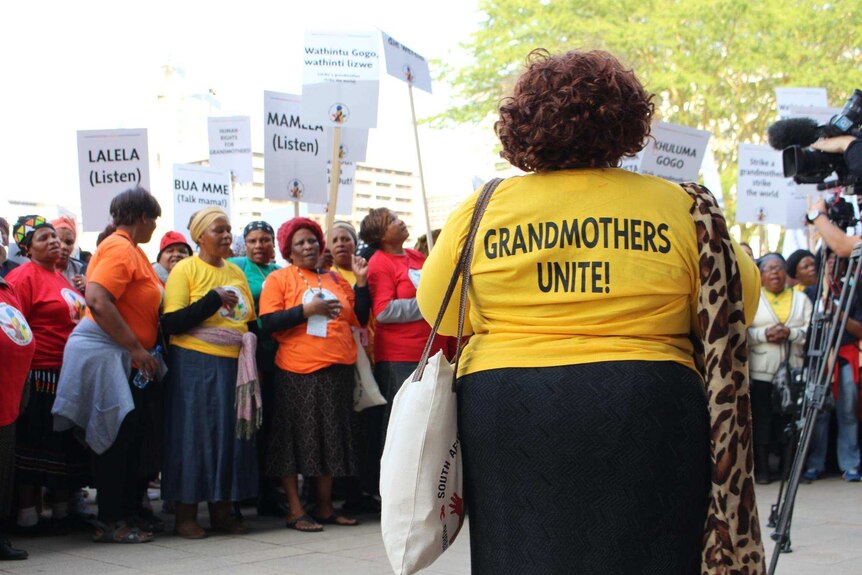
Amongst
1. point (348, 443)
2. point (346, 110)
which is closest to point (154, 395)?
point (348, 443)

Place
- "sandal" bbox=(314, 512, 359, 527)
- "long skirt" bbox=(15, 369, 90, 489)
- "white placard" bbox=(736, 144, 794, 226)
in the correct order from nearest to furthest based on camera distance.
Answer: "long skirt" bbox=(15, 369, 90, 489)
"sandal" bbox=(314, 512, 359, 527)
"white placard" bbox=(736, 144, 794, 226)

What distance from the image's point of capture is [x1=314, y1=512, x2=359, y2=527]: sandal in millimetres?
6980

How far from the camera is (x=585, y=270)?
2.48 meters

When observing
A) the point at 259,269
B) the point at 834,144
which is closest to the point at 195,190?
the point at 259,269

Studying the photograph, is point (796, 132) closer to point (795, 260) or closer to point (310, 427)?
point (310, 427)

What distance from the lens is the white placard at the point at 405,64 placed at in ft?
30.1

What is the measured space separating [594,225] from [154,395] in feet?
15.1

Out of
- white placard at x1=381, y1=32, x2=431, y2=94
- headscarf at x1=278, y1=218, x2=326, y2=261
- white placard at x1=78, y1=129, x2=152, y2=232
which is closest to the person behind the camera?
headscarf at x1=278, y1=218, x2=326, y2=261

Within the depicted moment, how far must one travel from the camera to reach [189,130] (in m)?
24.9

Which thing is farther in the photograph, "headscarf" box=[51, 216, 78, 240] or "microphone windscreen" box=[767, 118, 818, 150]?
"headscarf" box=[51, 216, 78, 240]

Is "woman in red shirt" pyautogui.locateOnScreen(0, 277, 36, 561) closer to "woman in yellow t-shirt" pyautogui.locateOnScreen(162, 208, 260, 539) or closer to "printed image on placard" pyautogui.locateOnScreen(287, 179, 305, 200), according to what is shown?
"woman in yellow t-shirt" pyautogui.locateOnScreen(162, 208, 260, 539)

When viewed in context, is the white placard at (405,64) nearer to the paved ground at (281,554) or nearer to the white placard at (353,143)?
the white placard at (353,143)

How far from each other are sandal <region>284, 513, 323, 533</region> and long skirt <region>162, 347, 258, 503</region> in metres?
0.44

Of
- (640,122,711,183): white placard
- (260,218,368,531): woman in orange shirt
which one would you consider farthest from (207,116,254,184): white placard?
(260,218,368,531): woman in orange shirt
